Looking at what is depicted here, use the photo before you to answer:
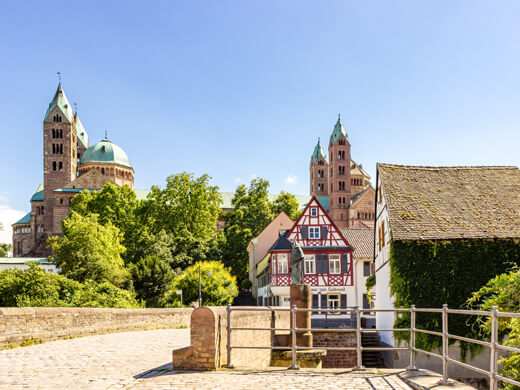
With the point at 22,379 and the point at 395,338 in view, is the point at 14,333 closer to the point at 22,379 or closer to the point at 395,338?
the point at 22,379

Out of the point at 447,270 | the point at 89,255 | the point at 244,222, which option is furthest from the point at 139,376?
the point at 244,222

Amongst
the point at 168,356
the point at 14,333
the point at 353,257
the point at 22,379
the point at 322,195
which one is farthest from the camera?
the point at 322,195

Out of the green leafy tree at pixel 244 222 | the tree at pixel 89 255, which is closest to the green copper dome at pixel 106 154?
the green leafy tree at pixel 244 222

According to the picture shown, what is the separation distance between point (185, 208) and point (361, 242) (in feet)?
94.3

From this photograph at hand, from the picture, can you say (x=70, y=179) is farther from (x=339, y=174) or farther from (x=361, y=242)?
(x=361, y=242)

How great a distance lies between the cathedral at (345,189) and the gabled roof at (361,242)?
1935 inches

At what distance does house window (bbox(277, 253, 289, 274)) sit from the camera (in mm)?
38156

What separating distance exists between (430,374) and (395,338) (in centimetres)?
1268

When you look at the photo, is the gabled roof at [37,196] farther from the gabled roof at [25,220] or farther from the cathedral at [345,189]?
the cathedral at [345,189]

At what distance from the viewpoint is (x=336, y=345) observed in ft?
77.4

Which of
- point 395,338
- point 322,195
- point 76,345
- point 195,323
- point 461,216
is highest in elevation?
point 322,195

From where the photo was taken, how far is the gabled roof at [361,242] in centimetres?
3718

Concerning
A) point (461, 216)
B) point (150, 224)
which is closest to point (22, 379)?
point (461, 216)

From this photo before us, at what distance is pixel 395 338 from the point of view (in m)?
20.5
